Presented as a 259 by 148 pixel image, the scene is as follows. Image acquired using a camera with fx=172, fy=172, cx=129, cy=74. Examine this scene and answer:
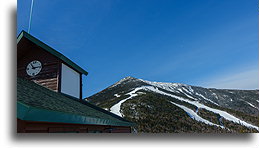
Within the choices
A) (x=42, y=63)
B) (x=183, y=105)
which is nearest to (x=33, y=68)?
(x=42, y=63)

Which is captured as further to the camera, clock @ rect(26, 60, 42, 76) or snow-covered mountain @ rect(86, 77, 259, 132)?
clock @ rect(26, 60, 42, 76)

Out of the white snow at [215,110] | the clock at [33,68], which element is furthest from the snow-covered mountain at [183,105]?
the clock at [33,68]

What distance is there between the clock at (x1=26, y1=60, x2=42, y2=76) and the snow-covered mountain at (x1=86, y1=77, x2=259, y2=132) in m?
2.84

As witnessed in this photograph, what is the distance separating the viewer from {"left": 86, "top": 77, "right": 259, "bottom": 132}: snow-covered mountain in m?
2.29

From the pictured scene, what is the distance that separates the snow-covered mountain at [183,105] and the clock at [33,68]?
284cm

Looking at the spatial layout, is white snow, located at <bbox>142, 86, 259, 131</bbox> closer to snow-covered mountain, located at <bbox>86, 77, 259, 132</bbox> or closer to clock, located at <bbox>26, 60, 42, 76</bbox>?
snow-covered mountain, located at <bbox>86, 77, 259, 132</bbox>

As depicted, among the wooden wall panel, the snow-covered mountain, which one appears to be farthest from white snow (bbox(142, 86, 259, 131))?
the wooden wall panel

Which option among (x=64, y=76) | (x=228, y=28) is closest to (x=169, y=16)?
(x=228, y=28)

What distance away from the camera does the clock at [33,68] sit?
5379mm

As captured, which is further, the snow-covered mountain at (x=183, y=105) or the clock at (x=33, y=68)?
the clock at (x=33, y=68)

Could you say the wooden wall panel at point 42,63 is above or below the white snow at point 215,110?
above

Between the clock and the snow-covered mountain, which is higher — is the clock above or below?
above

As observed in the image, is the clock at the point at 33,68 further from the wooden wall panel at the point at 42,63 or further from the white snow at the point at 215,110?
the white snow at the point at 215,110
